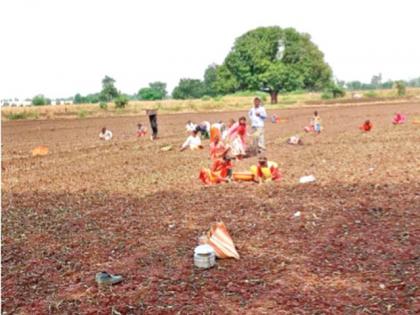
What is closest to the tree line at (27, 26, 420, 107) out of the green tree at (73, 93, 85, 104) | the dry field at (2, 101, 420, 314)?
the green tree at (73, 93, 85, 104)

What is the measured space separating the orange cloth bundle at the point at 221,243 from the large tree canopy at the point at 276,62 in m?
68.9

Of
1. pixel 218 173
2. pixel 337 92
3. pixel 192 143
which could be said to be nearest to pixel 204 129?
pixel 192 143

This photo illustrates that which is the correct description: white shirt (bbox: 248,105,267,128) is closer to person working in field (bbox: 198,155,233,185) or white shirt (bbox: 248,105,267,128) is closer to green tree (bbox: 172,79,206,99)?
person working in field (bbox: 198,155,233,185)

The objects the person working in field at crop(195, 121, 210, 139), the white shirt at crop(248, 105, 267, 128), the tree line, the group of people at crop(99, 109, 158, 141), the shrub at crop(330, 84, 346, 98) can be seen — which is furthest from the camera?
the tree line

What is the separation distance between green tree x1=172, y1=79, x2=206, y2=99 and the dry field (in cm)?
9953

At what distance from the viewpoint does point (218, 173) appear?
10.7 metres

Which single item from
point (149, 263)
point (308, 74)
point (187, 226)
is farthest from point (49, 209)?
point (308, 74)

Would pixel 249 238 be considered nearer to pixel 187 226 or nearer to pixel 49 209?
pixel 187 226

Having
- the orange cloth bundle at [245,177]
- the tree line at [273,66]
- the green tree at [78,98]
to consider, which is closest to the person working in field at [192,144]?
the orange cloth bundle at [245,177]

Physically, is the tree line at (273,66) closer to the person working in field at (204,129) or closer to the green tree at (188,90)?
the green tree at (188,90)

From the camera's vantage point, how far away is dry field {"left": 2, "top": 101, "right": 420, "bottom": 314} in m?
4.85

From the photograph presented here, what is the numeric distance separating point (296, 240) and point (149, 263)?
194 centimetres

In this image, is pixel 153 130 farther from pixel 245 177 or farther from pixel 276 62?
pixel 276 62

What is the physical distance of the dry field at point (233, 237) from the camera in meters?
4.85
